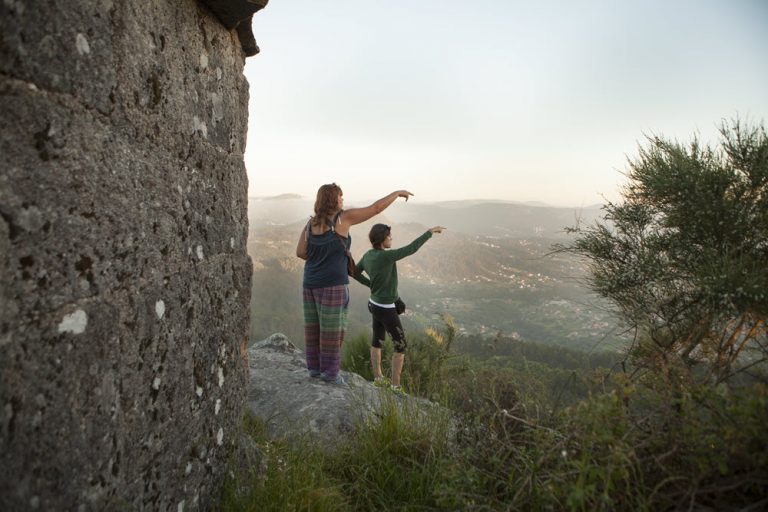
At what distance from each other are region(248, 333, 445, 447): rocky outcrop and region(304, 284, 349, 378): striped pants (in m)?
0.22

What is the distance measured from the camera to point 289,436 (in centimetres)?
319

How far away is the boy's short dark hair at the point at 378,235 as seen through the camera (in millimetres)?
4957

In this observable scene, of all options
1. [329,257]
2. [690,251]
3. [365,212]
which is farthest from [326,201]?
[690,251]

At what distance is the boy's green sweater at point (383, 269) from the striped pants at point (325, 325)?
616mm

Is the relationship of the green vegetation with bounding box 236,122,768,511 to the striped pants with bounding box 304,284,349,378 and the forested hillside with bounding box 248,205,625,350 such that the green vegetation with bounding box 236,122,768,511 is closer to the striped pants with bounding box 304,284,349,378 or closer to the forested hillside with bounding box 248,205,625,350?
the striped pants with bounding box 304,284,349,378

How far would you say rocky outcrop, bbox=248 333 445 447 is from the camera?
311 cm

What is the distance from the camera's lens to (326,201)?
4051mm

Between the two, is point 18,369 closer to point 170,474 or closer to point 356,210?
point 170,474

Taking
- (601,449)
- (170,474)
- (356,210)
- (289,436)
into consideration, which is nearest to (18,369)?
(170,474)

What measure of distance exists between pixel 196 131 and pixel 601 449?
2.29 meters

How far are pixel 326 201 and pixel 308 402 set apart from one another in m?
1.94

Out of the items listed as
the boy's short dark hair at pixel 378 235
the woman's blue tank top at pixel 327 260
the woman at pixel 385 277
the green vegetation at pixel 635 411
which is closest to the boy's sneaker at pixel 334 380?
the woman at pixel 385 277

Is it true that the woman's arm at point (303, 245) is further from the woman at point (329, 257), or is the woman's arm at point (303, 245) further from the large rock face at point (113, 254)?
the large rock face at point (113, 254)

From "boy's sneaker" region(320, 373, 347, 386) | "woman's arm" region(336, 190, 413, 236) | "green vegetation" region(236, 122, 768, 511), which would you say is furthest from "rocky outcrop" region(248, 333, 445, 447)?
"woman's arm" region(336, 190, 413, 236)
